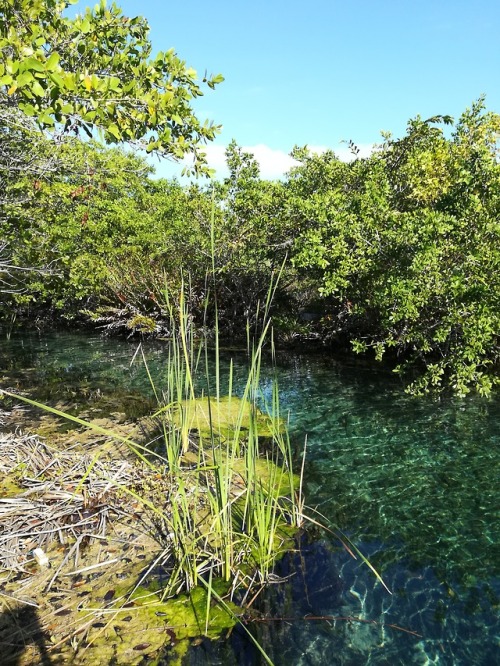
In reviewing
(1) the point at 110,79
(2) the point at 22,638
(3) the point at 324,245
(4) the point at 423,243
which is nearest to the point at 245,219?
(3) the point at 324,245

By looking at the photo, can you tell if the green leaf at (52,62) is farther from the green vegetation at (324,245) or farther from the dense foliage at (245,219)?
the green vegetation at (324,245)

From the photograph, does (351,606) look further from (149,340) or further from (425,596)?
(149,340)

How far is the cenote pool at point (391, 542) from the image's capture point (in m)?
3.02

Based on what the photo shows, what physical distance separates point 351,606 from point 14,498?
3.07 metres

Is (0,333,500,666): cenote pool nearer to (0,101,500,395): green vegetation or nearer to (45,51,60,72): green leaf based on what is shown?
(0,101,500,395): green vegetation

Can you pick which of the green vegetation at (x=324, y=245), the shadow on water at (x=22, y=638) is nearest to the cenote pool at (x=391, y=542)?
the shadow on water at (x=22, y=638)

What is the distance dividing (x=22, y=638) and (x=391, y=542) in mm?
3001

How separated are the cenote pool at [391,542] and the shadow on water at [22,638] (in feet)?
3.02

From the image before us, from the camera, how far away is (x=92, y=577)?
3584 mm

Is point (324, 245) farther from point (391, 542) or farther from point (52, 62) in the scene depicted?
point (52, 62)

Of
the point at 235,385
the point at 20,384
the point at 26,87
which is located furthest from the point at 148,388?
the point at 26,87

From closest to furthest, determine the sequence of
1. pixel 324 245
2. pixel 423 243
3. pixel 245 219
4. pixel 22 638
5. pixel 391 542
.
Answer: pixel 22 638 < pixel 391 542 < pixel 423 243 < pixel 324 245 < pixel 245 219

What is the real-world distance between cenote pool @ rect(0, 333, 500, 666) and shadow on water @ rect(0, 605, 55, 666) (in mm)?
919

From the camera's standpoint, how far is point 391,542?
13.7ft
